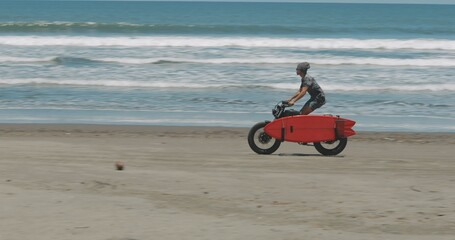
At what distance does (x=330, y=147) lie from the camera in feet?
40.0

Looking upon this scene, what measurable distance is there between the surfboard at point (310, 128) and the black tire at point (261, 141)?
0.63 ft

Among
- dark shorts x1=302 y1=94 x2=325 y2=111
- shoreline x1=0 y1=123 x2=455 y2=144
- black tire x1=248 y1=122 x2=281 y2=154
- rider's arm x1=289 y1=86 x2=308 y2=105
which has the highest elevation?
rider's arm x1=289 y1=86 x2=308 y2=105

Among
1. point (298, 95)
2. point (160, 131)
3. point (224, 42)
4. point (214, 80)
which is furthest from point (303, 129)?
point (224, 42)

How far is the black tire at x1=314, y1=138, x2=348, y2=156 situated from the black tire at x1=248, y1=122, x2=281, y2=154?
0.61 m

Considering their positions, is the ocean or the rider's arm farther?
the ocean

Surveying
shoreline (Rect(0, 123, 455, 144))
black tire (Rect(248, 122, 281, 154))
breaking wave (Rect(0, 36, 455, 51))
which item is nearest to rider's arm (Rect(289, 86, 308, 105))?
black tire (Rect(248, 122, 281, 154))

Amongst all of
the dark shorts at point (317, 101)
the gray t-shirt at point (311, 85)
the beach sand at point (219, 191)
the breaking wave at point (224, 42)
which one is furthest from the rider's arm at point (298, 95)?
the breaking wave at point (224, 42)

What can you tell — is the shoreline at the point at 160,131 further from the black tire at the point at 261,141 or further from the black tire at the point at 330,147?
the black tire at the point at 261,141

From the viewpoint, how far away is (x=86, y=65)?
2819cm

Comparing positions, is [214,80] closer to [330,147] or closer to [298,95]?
[330,147]

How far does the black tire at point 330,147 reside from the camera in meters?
12.1

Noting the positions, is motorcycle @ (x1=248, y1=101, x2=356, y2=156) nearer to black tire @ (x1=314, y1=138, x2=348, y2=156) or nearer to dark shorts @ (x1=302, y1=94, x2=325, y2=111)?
black tire @ (x1=314, y1=138, x2=348, y2=156)

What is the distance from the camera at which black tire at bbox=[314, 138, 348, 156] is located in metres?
12.1

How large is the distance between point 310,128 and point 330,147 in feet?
1.82
